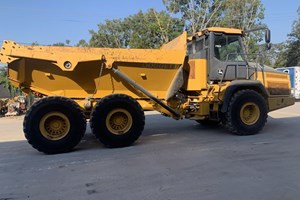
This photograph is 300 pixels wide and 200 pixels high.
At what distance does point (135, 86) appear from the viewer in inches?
350

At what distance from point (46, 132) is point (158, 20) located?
29.9 m

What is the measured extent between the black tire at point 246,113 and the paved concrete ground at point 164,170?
0.93 ft

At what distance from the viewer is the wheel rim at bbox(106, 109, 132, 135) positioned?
8.36m

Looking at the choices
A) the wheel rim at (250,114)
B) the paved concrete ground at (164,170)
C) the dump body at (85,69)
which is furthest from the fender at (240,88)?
the dump body at (85,69)

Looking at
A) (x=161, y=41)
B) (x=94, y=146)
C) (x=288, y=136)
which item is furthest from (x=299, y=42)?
(x=94, y=146)

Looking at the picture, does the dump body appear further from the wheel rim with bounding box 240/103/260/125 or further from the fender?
the wheel rim with bounding box 240/103/260/125

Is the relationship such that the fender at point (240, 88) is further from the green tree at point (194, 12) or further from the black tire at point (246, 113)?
the green tree at point (194, 12)

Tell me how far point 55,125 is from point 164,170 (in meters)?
3.04

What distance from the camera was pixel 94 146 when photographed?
885 cm

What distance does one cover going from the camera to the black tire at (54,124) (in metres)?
7.88

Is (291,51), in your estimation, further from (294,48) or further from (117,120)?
(117,120)

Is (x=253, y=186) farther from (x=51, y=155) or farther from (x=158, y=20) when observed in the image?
(x=158, y=20)

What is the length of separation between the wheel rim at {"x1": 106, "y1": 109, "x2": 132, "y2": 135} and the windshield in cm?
309

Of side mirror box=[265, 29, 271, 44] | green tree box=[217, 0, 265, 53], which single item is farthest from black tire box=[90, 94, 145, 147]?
green tree box=[217, 0, 265, 53]
